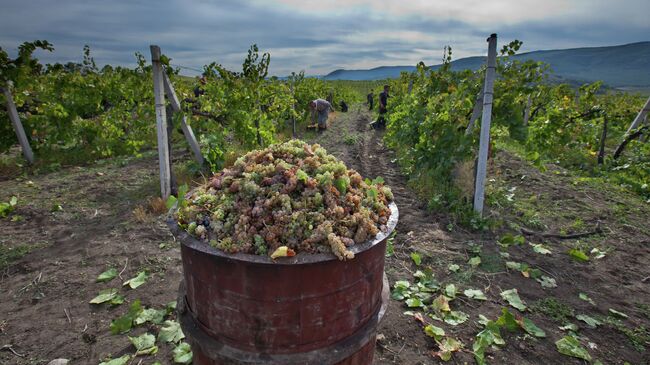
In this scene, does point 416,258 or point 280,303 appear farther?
point 416,258

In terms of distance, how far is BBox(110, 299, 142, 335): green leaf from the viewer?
315cm

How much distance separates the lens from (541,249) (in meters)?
4.70

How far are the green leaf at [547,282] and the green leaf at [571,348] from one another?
931mm

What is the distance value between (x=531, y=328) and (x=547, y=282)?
1.01m

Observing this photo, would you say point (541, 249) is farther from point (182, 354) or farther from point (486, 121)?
point (182, 354)

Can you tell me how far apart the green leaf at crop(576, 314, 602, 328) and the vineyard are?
18 mm

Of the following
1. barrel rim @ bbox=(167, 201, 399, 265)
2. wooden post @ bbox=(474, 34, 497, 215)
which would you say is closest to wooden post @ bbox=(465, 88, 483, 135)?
wooden post @ bbox=(474, 34, 497, 215)

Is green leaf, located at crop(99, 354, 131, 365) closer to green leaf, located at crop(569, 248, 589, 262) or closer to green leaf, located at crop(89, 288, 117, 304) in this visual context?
green leaf, located at crop(89, 288, 117, 304)

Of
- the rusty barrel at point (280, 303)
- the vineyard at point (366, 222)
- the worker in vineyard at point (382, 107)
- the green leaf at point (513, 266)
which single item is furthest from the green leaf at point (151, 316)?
the worker in vineyard at point (382, 107)

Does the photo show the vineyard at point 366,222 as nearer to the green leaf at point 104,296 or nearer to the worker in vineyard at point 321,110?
the green leaf at point 104,296

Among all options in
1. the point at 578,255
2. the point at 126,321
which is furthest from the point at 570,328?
the point at 126,321

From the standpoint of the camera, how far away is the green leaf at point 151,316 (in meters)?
3.29

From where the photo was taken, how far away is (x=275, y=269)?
1.61 metres

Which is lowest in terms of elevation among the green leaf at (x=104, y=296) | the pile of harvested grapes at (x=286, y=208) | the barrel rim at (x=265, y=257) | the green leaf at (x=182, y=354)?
the green leaf at (x=182, y=354)
